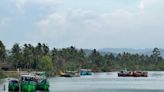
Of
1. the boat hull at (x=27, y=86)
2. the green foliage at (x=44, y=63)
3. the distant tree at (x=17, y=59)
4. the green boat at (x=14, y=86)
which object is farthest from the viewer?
the green foliage at (x=44, y=63)

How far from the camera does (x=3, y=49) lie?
170 meters

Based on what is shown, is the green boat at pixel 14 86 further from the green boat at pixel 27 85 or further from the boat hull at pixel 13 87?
the green boat at pixel 27 85

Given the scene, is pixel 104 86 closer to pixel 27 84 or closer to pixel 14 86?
pixel 14 86

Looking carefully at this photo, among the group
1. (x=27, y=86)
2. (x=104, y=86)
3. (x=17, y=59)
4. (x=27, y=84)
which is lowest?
(x=104, y=86)

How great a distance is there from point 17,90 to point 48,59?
342ft

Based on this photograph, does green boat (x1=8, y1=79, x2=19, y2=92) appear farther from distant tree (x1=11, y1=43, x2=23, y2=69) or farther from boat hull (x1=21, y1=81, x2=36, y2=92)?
distant tree (x1=11, y1=43, x2=23, y2=69)

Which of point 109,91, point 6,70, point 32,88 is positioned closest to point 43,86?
point 32,88

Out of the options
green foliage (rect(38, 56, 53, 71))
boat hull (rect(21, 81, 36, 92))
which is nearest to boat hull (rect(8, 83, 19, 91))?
boat hull (rect(21, 81, 36, 92))

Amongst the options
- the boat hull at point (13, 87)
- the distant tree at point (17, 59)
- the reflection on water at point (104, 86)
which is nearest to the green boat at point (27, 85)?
the boat hull at point (13, 87)

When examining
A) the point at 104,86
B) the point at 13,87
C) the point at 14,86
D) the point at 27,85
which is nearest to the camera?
the point at 27,85

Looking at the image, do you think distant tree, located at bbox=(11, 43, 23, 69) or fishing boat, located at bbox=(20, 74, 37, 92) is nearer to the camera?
fishing boat, located at bbox=(20, 74, 37, 92)

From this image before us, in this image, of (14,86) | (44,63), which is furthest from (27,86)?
(44,63)

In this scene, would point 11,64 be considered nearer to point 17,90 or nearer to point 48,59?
point 48,59

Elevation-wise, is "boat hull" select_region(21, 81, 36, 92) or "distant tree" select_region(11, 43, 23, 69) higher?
"distant tree" select_region(11, 43, 23, 69)
